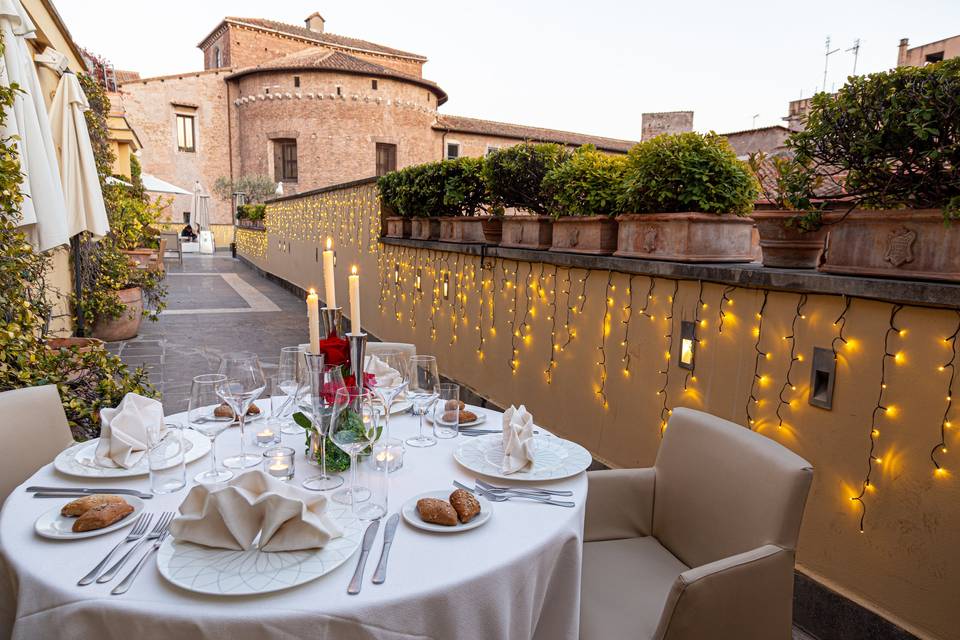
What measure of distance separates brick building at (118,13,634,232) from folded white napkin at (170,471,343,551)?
23985 mm

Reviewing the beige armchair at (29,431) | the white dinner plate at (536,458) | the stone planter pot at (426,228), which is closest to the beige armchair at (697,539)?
the white dinner plate at (536,458)

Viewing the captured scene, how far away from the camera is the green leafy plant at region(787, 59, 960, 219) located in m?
1.64

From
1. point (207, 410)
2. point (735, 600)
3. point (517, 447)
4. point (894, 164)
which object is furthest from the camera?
point (894, 164)

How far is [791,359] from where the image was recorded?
2170 mm

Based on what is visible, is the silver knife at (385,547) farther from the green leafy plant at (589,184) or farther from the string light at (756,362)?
the green leafy plant at (589,184)

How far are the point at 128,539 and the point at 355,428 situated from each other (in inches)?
19.1

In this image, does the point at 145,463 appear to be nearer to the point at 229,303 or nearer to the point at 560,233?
the point at 560,233

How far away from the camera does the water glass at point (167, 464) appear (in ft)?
4.25

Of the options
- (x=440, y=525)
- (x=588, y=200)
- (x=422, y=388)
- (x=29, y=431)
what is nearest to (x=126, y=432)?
(x=29, y=431)

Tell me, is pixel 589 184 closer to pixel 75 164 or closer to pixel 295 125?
pixel 75 164

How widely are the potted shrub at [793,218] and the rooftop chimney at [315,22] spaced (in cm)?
3456

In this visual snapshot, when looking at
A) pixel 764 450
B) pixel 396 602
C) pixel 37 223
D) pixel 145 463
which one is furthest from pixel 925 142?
pixel 37 223

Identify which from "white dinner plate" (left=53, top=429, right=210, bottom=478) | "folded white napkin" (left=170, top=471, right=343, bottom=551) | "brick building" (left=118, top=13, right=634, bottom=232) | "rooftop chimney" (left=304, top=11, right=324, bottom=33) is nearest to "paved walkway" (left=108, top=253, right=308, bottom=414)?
"white dinner plate" (left=53, top=429, right=210, bottom=478)

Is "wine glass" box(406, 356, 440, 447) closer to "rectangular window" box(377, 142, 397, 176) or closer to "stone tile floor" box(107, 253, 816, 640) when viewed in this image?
"stone tile floor" box(107, 253, 816, 640)
